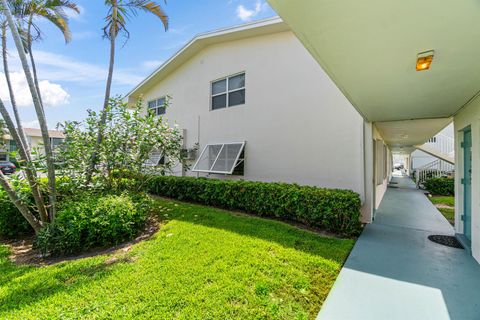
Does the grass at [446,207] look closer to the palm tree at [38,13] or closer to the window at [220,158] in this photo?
the window at [220,158]

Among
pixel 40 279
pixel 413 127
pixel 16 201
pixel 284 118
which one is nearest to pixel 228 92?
pixel 284 118

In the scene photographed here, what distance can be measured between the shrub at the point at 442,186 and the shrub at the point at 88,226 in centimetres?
1410

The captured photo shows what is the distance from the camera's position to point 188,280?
3.37 meters

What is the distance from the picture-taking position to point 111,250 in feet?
15.3

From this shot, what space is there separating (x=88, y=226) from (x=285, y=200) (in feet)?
15.1

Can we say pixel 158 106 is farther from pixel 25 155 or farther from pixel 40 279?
pixel 40 279

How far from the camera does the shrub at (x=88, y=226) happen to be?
4469 millimetres

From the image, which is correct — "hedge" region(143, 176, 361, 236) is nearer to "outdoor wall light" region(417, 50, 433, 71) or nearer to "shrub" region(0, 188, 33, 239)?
"shrub" region(0, 188, 33, 239)

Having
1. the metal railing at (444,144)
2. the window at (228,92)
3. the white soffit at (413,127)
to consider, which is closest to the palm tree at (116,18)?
the window at (228,92)

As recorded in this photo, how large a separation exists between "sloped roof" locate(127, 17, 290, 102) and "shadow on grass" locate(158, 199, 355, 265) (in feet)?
21.5

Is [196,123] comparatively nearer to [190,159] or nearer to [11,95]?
[190,159]

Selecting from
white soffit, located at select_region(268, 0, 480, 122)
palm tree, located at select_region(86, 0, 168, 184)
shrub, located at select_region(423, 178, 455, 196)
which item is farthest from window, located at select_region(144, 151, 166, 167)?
shrub, located at select_region(423, 178, 455, 196)

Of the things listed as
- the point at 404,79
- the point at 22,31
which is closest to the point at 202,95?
the point at 22,31

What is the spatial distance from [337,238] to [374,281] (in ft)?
5.56
